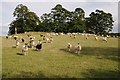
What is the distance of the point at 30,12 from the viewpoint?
383 feet

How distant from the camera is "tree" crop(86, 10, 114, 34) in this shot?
13075 centimetres

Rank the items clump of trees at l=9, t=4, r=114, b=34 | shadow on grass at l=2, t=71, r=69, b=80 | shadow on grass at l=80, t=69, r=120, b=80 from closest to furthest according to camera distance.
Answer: shadow on grass at l=2, t=71, r=69, b=80 < shadow on grass at l=80, t=69, r=120, b=80 < clump of trees at l=9, t=4, r=114, b=34

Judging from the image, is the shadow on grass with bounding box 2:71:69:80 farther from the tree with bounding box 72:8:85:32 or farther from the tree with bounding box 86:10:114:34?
the tree with bounding box 86:10:114:34

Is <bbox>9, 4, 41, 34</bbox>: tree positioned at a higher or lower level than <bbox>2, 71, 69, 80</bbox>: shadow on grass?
higher

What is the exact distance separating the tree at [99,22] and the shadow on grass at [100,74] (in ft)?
321

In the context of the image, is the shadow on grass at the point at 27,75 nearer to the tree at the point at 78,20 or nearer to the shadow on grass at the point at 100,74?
the shadow on grass at the point at 100,74

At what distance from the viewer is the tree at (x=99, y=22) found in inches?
5148

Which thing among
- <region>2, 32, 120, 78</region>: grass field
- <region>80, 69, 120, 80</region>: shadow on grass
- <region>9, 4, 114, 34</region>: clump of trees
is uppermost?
<region>9, 4, 114, 34</region>: clump of trees

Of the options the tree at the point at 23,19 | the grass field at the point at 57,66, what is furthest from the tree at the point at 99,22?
the grass field at the point at 57,66

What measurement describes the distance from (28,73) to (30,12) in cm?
8977

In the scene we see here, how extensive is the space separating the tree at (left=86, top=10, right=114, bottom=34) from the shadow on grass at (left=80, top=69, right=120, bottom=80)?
97829 mm

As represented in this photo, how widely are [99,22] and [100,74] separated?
106156mm

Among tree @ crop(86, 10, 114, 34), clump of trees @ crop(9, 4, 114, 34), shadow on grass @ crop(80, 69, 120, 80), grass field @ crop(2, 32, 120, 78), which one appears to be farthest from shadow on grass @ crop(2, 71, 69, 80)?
tree @ crop(86, 10, 114, 34)

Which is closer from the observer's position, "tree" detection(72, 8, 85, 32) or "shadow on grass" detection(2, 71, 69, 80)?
"shadow on grass" detection(2, 71, 69, 80)
